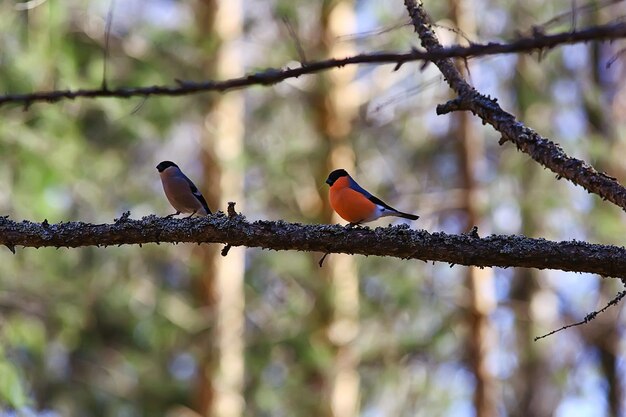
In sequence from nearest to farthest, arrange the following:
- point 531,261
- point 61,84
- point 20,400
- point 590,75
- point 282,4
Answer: point 531,261
point 20,400
point 61,84
point 282,4
point 590,75

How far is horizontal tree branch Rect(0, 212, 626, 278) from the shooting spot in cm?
415

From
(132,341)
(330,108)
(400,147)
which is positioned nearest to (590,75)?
(400,147)

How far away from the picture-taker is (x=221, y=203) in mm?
12008

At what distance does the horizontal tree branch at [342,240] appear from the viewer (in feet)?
13.6

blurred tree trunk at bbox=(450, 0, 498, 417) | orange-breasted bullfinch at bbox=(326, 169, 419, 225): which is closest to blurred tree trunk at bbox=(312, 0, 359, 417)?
blurred tree trunk at bbox=(450, 0, 498, 417)

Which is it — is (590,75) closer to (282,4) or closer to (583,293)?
(583,293)

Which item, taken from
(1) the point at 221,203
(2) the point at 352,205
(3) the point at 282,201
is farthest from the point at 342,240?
(3) the point at 282,201

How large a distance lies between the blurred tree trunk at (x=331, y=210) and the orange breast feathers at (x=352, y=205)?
5.74 m

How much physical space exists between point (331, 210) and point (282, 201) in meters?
1.94

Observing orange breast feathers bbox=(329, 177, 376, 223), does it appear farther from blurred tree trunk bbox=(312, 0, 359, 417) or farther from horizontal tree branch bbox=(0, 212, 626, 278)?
blurred tree trunk bbox=(312, 0, 359, 417)

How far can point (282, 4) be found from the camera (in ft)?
38.9

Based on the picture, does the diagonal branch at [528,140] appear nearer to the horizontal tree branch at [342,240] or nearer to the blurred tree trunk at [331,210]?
the horizontal tree branch at [342,240]

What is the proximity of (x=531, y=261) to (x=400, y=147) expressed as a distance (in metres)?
12.0

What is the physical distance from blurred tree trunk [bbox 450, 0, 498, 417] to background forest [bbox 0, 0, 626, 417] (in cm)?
3
